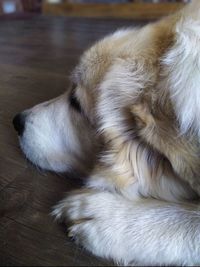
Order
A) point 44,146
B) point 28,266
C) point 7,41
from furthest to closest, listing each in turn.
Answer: point 7,41, point 44,146, point 28,266

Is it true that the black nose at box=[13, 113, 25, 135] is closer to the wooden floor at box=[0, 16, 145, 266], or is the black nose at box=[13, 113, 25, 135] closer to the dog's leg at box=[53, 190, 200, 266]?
the wooden floor at box=[0, 16, 145, 266]

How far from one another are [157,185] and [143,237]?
148 mm

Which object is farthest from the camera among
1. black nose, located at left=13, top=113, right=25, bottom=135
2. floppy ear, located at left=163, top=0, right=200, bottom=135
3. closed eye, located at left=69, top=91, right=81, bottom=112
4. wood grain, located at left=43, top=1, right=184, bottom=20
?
wood grain, located at left=43, top=1, right=184, bottom=20

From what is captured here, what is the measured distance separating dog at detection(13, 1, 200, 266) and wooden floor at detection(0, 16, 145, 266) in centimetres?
6

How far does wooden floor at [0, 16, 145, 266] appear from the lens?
2.69 feet

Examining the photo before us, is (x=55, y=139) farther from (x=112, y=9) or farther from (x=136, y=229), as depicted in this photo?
(x=112, y=9)

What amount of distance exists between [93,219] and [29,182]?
32cm

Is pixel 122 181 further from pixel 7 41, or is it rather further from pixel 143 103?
pixel 7 41

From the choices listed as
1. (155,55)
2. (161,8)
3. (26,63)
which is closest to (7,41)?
(26,63)

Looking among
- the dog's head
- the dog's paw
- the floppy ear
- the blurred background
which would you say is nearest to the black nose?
the dog's head

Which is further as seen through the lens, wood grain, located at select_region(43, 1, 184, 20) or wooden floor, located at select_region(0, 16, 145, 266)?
wood grain, located at select_region(43, 1, 184, 20)

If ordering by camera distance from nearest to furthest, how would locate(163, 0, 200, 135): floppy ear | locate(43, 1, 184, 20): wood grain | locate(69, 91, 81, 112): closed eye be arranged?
1. locate(163, 0, 200, 135): floppy ear
2. locate(69, 91, 81, 112): closed eye
3. locate(43, 1, 184, 20): wood grain

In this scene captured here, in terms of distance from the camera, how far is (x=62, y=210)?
Answer: 0.93 metres

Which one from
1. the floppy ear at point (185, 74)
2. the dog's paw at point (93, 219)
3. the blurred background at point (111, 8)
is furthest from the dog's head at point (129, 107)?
the blurred background at point (111, 8)
